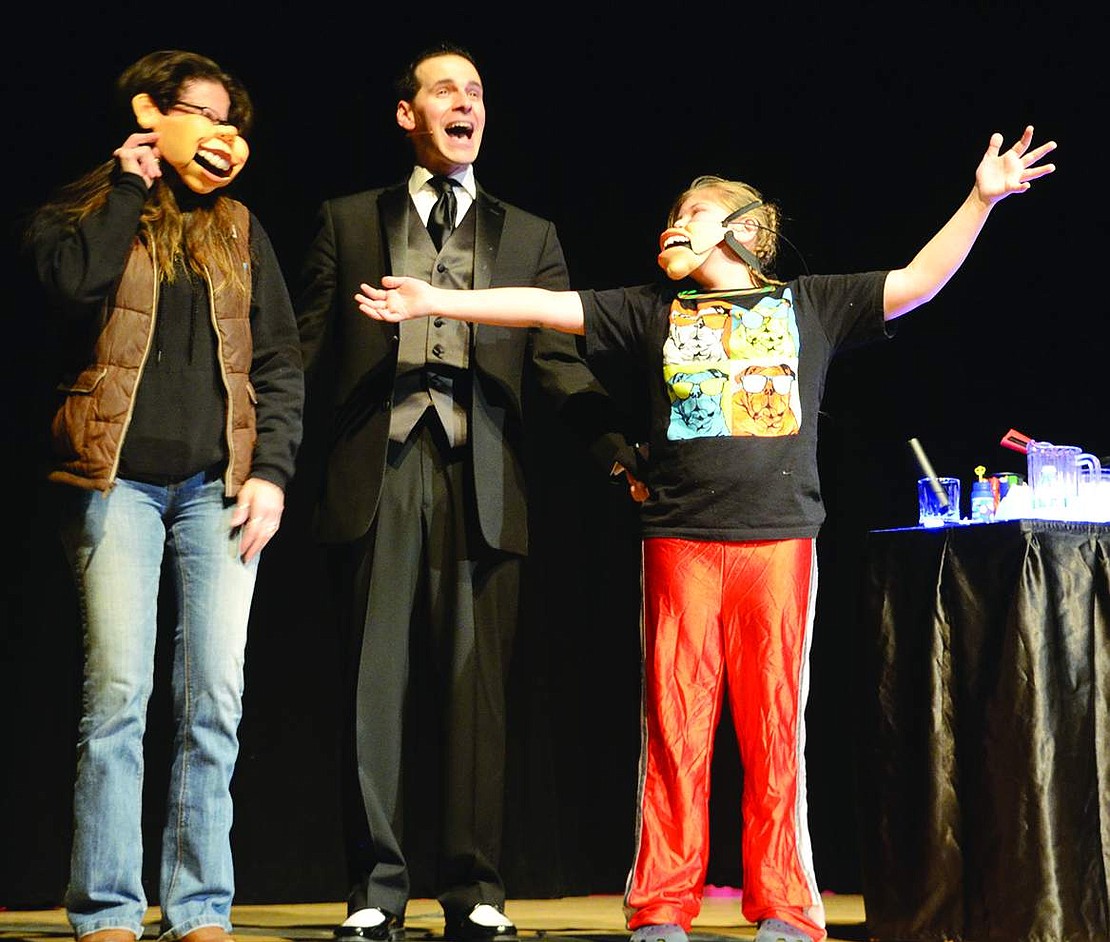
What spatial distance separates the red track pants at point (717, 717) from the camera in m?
2.71

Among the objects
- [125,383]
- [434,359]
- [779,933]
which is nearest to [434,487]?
[434,359]

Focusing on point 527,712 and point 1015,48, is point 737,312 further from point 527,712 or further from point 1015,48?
point 1015,48

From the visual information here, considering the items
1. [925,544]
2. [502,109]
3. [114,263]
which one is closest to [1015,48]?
[502,109]

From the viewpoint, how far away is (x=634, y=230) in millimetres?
A: 4320

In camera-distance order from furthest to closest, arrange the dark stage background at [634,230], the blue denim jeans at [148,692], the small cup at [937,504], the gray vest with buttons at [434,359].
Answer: the dark stage background at [634,230] < the small cup at [937,504] < the gray vest with buttons at [434,359] < the blue denim jeans at [148,692]

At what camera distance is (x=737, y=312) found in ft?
9.34

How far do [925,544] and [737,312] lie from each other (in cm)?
77

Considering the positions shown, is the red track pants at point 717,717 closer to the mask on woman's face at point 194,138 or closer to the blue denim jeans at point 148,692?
the blue denim jeans at point 148,692

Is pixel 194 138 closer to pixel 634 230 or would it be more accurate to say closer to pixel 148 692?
pixel 148 692

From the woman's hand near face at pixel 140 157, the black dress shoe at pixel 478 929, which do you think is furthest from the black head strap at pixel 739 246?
the black dress shoe at pixel 478 929

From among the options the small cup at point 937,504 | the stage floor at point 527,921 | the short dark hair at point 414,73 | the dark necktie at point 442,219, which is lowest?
the stage floor at point 527,921

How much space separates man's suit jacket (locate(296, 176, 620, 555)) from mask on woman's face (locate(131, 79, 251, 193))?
1.39ft

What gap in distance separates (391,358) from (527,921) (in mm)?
1523

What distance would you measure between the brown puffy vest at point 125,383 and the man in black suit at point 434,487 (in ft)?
1.20
